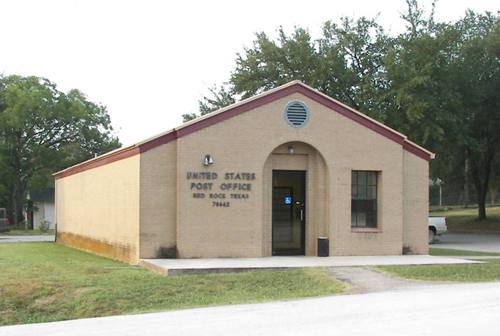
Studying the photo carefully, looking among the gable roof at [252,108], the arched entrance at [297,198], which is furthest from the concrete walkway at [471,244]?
the arched entrance at [297,198]

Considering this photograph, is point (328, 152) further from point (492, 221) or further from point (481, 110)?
point (492, 221)

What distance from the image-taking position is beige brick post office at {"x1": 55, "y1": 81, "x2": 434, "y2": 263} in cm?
1861

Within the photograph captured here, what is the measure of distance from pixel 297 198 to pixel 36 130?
30480 millimetres

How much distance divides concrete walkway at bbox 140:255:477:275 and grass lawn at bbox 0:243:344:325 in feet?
1.94

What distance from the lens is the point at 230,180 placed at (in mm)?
19031

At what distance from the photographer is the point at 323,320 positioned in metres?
10.3

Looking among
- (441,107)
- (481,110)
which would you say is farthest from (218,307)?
(481,110)

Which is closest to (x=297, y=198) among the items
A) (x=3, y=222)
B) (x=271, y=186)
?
(x=271, y=186)

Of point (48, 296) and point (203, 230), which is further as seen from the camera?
point (203, 230)

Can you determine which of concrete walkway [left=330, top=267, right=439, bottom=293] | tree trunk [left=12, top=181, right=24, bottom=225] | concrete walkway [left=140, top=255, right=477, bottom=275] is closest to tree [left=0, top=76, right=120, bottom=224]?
tree trunk [left=12, top=181, right=24, bottom=225]

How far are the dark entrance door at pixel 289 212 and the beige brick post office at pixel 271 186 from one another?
0.03 metres

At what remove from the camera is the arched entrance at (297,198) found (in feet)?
65.5

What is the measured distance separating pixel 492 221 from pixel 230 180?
31529 millimetres

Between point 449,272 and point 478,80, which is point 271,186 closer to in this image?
point 449,272
